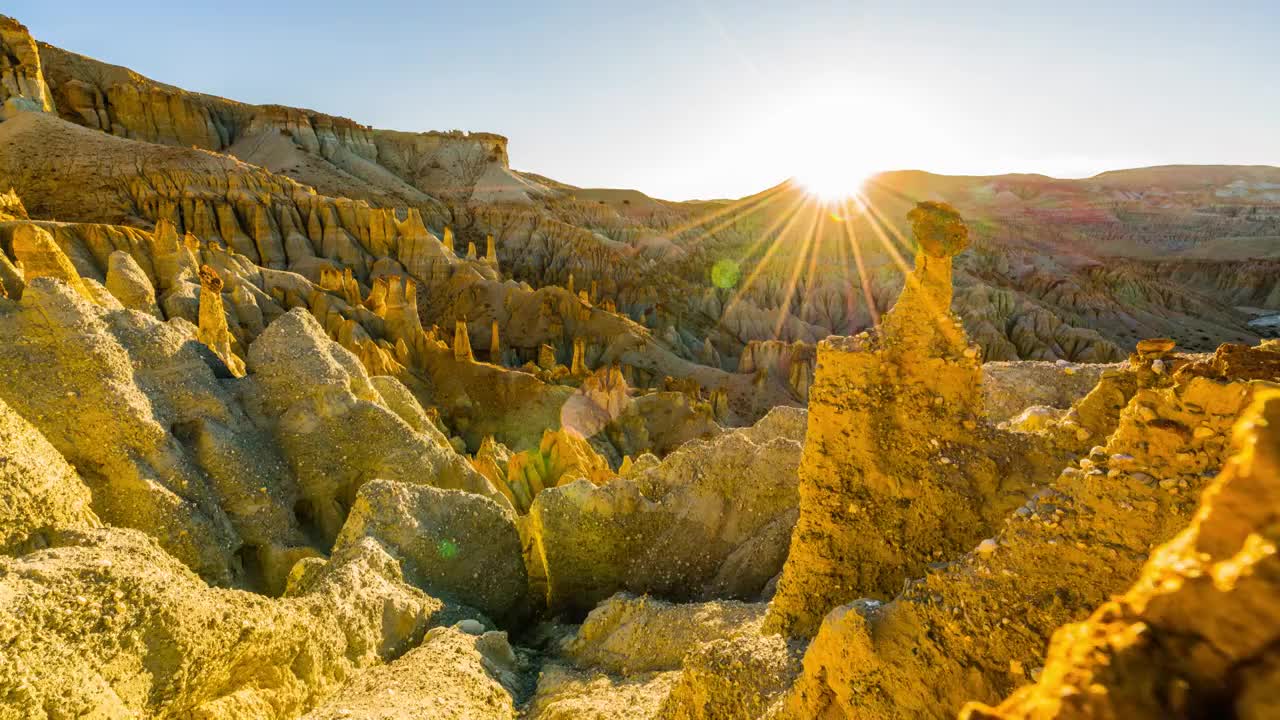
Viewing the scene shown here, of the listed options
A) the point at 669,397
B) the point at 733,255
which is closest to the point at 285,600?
the point at 669,397

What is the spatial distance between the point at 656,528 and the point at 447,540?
108 inches

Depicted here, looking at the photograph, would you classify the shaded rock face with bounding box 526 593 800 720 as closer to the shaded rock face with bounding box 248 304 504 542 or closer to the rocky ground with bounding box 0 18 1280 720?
the rocky ground with bounding box 0 18 1280 720

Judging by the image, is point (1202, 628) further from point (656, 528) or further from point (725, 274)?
point (725, 274)

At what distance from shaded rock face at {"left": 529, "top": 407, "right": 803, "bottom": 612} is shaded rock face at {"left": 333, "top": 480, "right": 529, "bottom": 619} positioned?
49 cm

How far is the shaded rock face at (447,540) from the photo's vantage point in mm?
7516

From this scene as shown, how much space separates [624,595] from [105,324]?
7.05 m

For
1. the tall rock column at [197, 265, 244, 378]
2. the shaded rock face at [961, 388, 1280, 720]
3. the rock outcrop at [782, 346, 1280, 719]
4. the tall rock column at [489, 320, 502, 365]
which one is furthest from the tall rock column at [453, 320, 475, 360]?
the shaded rock face at [961, 388, 1280, 720]

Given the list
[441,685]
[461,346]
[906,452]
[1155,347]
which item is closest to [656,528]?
[441,685]

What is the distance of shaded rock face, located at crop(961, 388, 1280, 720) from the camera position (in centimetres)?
114

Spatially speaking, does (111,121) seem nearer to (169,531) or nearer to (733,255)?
(733,255)

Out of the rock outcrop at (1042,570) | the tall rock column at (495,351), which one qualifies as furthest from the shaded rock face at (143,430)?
the tall rock column at (495,351)

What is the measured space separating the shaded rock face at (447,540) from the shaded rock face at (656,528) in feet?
1.61

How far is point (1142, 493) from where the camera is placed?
3.08m

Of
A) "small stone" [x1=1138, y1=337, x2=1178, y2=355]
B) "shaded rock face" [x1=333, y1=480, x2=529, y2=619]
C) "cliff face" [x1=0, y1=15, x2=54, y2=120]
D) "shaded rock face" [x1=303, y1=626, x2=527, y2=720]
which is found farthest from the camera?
"cliff face" [x1=0, y1=15, x2=54, y2=120]
